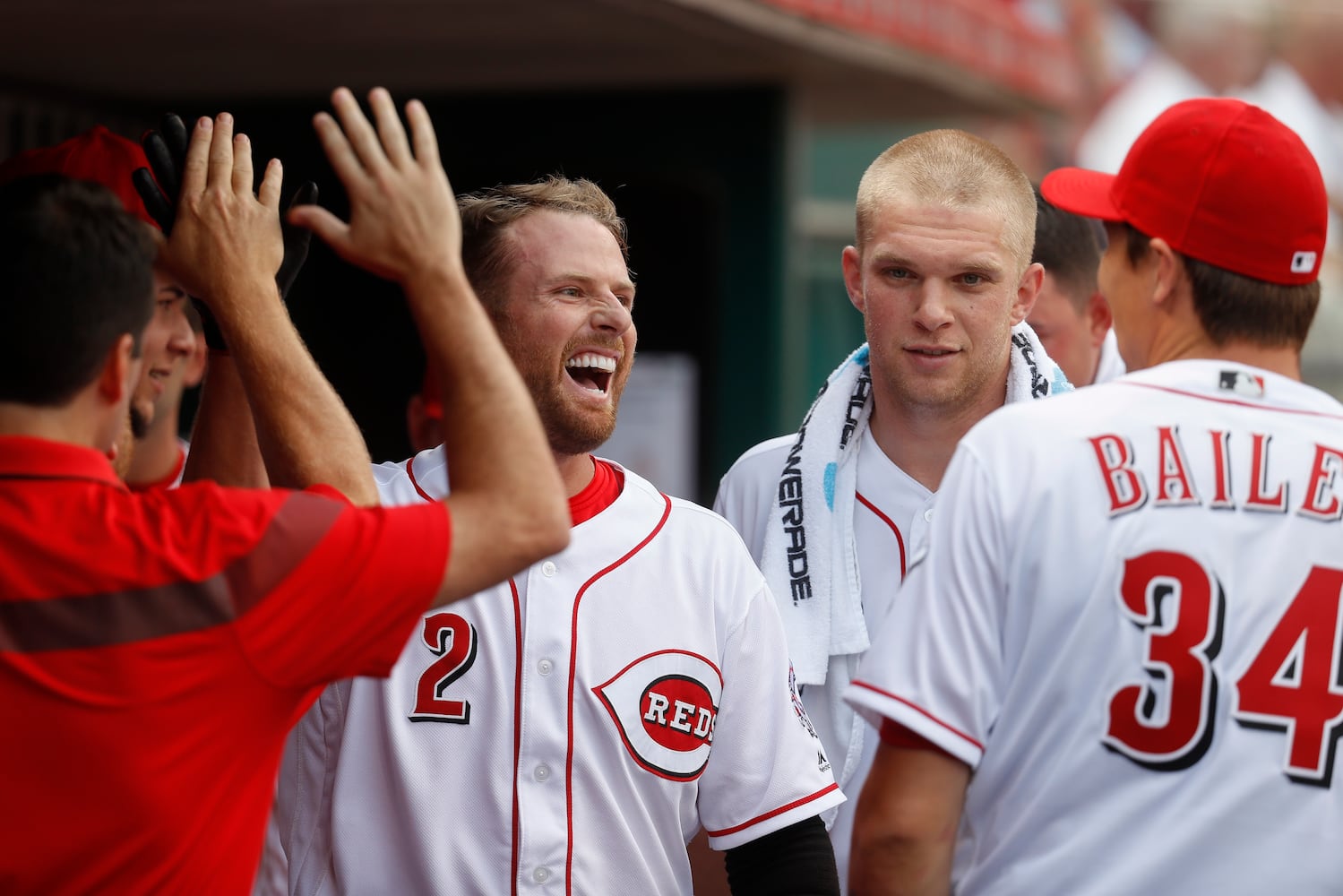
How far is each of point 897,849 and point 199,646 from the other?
2.93 ft

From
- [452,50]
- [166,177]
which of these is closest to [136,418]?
[166,177]

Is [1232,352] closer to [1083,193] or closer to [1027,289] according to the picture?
[1083,193]

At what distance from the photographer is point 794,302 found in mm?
7078

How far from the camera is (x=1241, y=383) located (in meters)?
2.13

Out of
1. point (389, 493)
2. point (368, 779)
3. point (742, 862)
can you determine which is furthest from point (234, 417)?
point (742, 862)

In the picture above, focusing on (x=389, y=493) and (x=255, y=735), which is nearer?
(x=255, y=735)

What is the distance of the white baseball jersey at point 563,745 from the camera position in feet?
8.00

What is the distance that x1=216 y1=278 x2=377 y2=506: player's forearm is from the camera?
2.10 m

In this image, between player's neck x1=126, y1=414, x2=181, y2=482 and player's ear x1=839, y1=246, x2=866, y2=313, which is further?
player's neck x1=126, y1=414, x2=181, y2=482

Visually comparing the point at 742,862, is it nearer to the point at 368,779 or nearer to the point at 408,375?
the point at 368,779

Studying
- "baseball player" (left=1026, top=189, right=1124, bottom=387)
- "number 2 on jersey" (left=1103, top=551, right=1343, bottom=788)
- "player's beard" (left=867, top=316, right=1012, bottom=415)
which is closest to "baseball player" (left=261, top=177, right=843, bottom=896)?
"player's beard" (left=867, top=316, right=1012, bottom=415)

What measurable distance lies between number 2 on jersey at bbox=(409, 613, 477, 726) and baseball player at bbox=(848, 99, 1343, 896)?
2.20 feet

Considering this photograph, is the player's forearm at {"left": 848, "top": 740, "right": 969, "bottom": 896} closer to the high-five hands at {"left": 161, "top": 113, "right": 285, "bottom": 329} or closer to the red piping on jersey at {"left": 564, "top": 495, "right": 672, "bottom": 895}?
the red piping on jersey at {"left": 564, "top": 495, "right": 672, "bottom": 895}

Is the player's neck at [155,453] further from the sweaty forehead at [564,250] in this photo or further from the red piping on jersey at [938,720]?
the red piping on jersey at [938,720]
